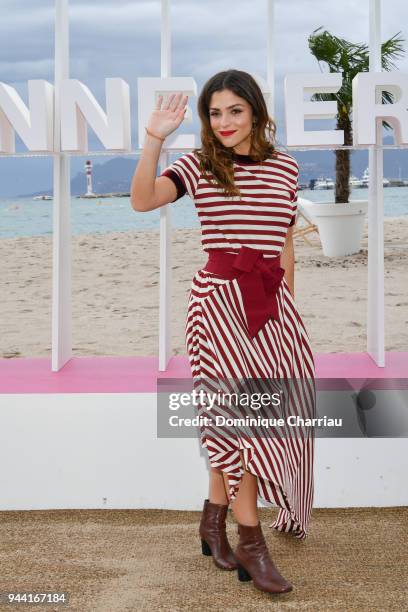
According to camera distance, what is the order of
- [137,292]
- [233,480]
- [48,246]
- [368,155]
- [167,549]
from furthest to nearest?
[48,246] < [137,292] < [368,155] < [167,549] < [233,480]

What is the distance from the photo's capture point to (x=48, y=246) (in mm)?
14336

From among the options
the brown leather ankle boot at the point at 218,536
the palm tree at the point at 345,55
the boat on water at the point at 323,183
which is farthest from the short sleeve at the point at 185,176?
the boat on water at the point at 323,183

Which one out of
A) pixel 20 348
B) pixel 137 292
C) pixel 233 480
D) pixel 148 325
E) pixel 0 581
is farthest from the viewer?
pixel 137 292

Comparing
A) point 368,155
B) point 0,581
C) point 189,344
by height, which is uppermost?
point 368,155

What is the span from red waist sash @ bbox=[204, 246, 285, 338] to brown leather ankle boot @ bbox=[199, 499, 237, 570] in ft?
1.83

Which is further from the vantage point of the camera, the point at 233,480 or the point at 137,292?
the point at 137,292

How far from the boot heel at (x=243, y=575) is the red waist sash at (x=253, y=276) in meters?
0.66

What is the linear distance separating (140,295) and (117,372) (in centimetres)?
614

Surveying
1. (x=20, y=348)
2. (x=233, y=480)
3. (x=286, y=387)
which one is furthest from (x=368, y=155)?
(x=20, y=348)

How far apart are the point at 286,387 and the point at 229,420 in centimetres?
20

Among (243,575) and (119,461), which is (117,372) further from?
(243,575)

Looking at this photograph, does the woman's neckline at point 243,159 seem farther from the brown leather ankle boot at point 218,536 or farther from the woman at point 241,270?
the brown leather ankle boot at point 218,536

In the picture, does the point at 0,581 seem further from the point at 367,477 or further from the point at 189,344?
the point at 367,477

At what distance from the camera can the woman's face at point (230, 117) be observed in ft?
7.39
